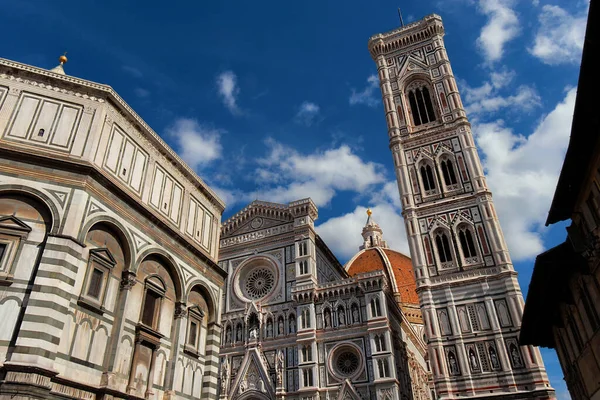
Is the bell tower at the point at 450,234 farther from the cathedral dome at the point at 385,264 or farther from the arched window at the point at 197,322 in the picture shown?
the cathedral dome at the point at 385,264

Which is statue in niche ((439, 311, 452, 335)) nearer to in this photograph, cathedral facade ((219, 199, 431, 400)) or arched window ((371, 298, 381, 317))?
cathedral facade ((219, 199, 431, 400))

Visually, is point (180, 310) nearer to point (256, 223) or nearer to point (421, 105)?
point (256, 223)

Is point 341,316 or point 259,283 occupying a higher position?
point 259,283

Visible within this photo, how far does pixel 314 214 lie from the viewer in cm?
4088

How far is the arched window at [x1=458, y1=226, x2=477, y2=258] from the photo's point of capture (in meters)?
33.3

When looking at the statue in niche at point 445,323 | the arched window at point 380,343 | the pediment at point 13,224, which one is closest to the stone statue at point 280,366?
the arched window at point 380,343

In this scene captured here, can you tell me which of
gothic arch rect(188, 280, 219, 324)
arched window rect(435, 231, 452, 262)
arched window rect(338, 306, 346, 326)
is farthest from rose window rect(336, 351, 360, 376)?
gothic arch rect(188, 280, 219, 324)

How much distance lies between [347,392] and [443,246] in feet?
41.5

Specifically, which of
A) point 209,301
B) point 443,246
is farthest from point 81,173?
point 443,246

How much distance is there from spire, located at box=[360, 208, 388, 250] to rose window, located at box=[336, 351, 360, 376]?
59.8 metres

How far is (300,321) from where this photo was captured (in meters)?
35.2

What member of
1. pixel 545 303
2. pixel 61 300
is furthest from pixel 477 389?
pixel 61 300

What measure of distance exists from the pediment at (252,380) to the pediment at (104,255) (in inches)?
975

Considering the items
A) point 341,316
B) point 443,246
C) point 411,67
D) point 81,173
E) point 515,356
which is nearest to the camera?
point 81,173
